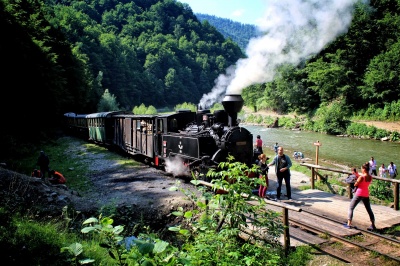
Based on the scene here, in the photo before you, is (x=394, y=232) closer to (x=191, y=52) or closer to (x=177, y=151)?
(x=177, y=151)

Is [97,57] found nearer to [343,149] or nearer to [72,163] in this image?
[72,163]

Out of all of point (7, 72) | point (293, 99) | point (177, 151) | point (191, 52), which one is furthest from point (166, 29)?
point (177, 151)

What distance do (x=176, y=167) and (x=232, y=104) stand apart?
11.8 ft

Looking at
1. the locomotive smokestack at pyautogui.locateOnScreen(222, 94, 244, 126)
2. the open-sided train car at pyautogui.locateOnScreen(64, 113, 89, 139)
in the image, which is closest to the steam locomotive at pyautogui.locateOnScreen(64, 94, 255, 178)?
the locomotive smokestack at pyautogui.locateOnScreen(222, 94, 244, 126)

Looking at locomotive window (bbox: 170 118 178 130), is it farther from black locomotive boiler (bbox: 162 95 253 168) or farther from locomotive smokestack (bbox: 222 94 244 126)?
locomotive smokestack (bbox: 222 94 244 126)

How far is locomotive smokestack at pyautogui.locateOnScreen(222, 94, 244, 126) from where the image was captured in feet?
33.8

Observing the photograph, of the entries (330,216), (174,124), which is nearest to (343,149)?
(174,124)

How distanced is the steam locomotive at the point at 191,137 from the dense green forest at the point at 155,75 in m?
7.64

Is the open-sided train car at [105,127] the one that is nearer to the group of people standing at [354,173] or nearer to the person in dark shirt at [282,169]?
the group of people standing at [354,173]

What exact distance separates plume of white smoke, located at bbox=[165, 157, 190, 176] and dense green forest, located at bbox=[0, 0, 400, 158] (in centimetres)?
1018

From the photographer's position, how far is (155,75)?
92750 millimetres

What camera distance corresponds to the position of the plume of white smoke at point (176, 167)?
11.5 meters

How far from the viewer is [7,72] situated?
65.5ft

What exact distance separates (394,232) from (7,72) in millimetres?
22822
